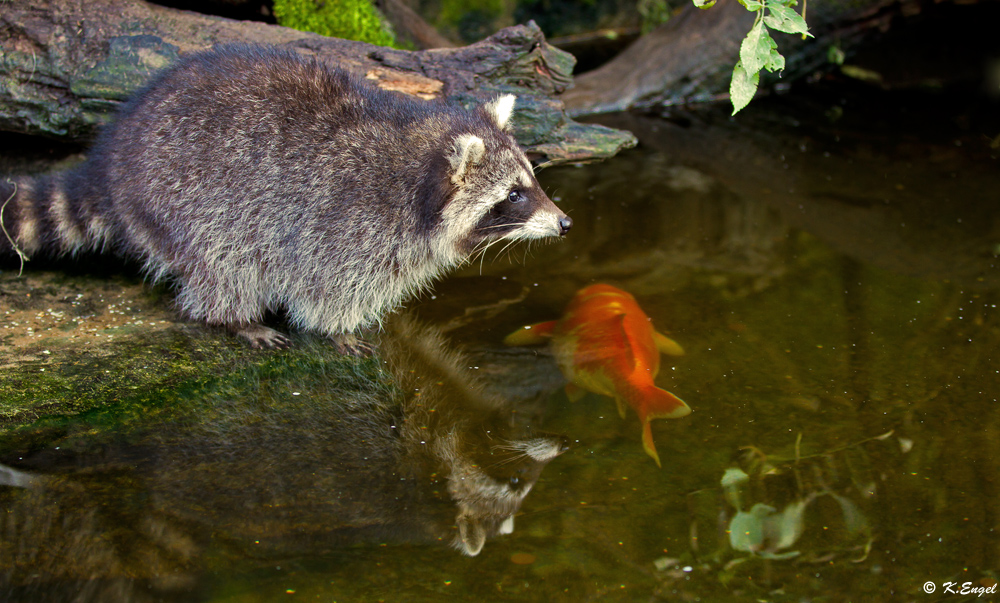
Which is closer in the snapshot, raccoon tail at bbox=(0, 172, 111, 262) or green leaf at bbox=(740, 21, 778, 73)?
green leaf at bbox=(740, 21, 778, 73)

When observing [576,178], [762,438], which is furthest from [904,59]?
[762,438]

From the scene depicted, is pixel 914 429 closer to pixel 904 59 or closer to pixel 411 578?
pixel 411 578

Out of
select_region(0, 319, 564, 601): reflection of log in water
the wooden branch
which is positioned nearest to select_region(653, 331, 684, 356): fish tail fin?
select_region(0, 319, 564, 601): reflection of log in water

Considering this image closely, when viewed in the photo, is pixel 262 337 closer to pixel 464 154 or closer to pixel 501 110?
pixel 464 154

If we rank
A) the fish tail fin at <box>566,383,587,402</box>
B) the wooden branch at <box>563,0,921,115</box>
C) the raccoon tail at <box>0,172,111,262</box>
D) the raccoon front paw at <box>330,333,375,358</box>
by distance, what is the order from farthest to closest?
the wooden branch at <box>563,0,921,115</box> < the raccoon tail at <box>0,172,111,262</box> < the raccoon front paw at <box>330,333,375,358</box> < the fish tail fin at <box>566,383,587,402</box>

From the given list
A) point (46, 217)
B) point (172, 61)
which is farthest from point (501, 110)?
point (46, 217)

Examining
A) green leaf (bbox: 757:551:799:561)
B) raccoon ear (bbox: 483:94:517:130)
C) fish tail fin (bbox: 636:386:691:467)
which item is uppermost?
raccoon ear (bbox: 483:94:517:130)

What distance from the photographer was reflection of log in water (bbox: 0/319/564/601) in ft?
9.21

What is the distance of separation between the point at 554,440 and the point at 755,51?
1890mm

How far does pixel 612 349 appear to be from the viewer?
4059 mm

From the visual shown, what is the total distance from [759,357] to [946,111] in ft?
18.9

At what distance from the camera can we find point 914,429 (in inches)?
142

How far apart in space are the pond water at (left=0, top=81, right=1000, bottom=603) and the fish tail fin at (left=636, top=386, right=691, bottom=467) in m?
0.06

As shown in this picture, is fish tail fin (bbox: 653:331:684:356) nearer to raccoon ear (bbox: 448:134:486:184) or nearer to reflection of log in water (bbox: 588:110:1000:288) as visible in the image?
raccoon ear (bbox: 448:134:486:184)
